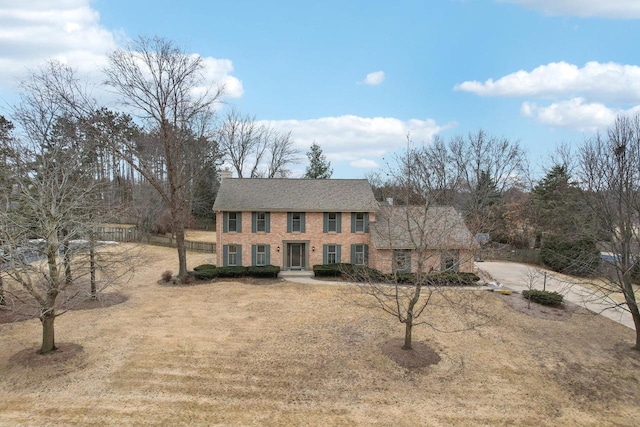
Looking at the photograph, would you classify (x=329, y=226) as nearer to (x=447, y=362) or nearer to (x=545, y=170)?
(x=447, y=362)

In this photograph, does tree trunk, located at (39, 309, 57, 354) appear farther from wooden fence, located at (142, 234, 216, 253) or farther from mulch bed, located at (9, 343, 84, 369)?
wooden fence, located at (142, 234, 216, 253)

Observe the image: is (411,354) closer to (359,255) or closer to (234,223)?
(359,255)

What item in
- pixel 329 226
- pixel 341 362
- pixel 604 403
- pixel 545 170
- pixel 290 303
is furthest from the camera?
pixel 545 170

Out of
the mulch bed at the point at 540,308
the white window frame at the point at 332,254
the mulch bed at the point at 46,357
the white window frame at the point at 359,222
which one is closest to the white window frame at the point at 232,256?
the white window frame at the point at 332,254

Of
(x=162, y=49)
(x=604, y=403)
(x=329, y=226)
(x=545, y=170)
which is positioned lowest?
(x=604, y=403)

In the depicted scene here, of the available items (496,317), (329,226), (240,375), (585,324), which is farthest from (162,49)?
(585,324)

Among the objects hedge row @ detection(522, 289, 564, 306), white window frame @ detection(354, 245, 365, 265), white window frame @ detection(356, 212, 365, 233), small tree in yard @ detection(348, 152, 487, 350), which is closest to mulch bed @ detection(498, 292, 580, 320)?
hedge row @ detection(522, 289, 564, 306)

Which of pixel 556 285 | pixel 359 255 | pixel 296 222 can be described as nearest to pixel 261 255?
pixel 296 222
